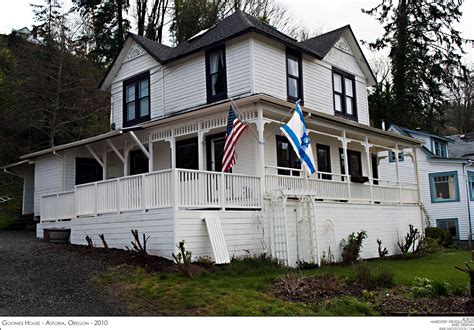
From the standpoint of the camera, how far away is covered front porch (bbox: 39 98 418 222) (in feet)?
41.7

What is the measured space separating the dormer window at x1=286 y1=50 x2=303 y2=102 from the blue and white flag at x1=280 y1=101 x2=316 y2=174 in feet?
15.5

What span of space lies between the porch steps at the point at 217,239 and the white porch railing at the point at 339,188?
7.58 ft

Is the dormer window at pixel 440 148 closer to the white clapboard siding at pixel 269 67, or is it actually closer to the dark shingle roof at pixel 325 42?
the dark shingle roof at pixel 325 42

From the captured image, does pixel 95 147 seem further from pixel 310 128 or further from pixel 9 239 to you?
pixel 310 128

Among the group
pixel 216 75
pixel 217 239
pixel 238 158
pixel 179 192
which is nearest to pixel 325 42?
pixel 216 75

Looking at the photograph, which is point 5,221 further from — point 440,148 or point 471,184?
point 440,148

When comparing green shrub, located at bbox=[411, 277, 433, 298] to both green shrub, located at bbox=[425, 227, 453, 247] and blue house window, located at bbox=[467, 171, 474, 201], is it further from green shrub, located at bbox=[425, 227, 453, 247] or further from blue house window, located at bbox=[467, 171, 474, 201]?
blue house window, located at bbox=[467, 171, 474, 201]

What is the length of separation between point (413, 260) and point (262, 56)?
28.8ft

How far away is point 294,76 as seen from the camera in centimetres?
1834

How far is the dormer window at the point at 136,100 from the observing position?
65.5 feet

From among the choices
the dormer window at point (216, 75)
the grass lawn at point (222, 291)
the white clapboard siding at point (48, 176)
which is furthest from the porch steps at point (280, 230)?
the white clapboard siding at point (48, 176)

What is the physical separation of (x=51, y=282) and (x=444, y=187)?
25796 mm

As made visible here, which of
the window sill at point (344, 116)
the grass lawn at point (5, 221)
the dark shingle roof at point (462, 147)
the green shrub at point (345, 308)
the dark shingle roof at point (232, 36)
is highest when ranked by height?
the dark shingle roof at point (232, 36)

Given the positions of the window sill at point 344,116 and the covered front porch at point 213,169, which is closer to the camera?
the covered front porch at point 213,169
